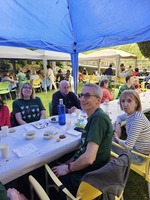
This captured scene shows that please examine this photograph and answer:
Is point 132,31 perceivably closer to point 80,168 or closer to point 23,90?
point 23,90

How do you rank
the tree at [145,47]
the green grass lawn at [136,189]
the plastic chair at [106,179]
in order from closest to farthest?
the plastic chair at [106,179]
the green grass lawn at [136,189]
the tree at [145,47]

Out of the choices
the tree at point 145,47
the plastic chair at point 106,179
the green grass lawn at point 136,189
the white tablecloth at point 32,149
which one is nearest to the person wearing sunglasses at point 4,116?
the white tablecloth at point 32,149

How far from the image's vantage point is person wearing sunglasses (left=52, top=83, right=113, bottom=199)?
126cm

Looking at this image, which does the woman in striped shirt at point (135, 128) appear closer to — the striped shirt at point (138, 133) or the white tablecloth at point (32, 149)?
the striped shirt at point (138, 133)

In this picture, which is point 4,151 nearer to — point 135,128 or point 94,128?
point 94,128

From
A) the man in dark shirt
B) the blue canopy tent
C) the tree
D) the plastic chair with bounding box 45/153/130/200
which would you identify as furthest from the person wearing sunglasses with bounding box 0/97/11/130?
the tree

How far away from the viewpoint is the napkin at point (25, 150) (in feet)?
4.80

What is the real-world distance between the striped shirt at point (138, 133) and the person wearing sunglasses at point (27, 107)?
153 cm

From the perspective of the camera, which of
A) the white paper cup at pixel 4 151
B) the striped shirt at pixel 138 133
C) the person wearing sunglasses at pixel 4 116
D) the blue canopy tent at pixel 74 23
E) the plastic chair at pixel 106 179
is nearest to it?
the plastic chair at pixel 106 179

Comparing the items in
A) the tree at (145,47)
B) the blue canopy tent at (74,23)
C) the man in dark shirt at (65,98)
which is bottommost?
the man in dark shirt at (65,98)

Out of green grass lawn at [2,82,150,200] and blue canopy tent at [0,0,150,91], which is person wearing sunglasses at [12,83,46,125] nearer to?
blue canopy tent at [0,0,150,91]

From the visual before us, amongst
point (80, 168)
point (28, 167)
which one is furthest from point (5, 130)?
point (80, 168)

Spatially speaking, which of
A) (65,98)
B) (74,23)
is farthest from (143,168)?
(74,23)

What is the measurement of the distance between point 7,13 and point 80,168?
2.48 metres
